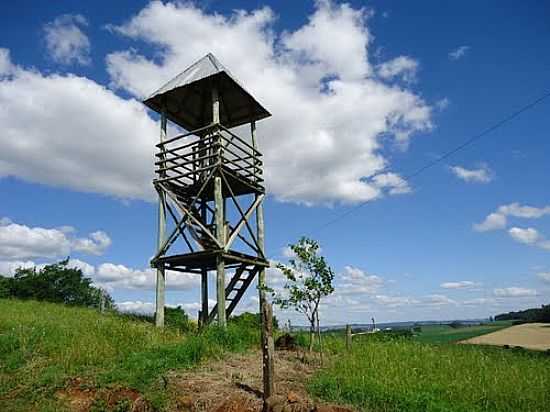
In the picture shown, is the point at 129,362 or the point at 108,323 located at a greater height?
the point at 108,323

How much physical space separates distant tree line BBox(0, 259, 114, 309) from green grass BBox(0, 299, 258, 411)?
1809 cm

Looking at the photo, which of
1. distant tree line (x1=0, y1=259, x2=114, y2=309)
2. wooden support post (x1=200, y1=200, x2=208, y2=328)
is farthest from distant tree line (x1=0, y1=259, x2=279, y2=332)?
wooden support post (x1=200, y1=200, x2=208, y2=328)

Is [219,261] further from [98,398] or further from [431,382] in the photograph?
[431,382]

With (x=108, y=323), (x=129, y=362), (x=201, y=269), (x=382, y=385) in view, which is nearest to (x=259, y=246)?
(x=201, y=269)

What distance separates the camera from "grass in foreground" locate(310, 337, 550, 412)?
626 centimetres

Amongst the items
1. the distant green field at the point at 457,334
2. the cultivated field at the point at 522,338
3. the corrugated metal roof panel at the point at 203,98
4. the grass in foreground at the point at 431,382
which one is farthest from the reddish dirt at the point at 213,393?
the distant green field at the point at 457,334

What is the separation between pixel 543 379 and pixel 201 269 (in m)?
9.33

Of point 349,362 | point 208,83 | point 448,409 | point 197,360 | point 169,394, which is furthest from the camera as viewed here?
point 208,83

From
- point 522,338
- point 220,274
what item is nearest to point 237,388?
point 220,274

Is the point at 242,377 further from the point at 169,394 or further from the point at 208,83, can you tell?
the point at 208,83

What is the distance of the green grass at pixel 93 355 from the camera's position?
6.95 m

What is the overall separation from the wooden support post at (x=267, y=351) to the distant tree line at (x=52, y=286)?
22845 millimetres

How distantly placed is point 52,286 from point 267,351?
92.7 feet

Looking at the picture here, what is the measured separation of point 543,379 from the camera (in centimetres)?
805
